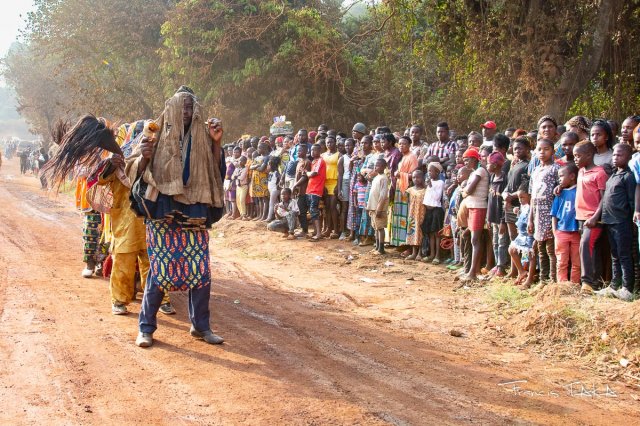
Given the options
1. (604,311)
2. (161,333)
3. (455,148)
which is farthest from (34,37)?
(604,311)

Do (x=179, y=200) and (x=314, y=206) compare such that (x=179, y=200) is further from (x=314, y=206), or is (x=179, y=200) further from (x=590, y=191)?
(x=314, y=206)

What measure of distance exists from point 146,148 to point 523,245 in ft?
15.2

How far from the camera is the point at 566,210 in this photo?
7.07 m

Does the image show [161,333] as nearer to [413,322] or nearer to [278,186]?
[413,322]

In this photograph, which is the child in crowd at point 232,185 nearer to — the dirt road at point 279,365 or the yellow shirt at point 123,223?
the dirt road at point 279,365

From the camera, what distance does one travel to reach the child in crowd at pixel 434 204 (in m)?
9.84

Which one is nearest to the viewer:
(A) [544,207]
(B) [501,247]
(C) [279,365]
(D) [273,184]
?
(C) [279,365]

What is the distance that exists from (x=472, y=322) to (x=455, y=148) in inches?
168

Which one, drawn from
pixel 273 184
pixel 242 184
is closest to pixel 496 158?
pixel 273 184

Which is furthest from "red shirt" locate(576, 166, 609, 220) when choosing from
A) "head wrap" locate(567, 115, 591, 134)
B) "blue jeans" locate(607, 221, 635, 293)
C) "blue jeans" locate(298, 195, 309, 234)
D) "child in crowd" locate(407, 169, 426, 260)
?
"blue jeans" locate(298, 195, 309, 234)

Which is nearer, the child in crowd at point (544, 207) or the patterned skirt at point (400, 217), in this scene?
the child in crowd at point (544, 207)

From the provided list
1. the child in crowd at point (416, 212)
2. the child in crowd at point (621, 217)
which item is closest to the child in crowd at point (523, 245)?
the child in crowd at point (621, 217)

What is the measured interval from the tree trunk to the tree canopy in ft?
0.06

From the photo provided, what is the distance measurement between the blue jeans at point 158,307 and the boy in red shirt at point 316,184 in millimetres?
6657
